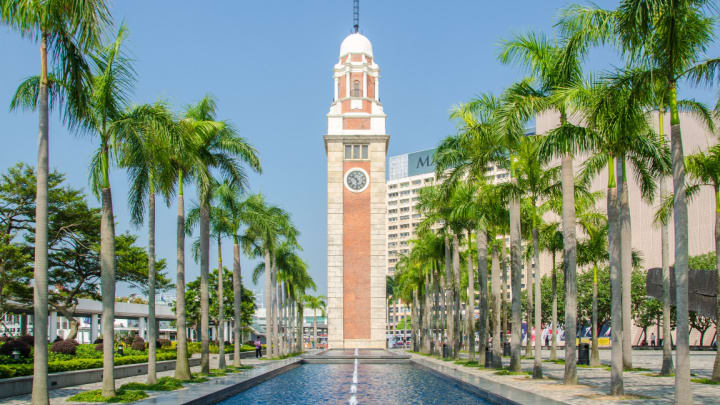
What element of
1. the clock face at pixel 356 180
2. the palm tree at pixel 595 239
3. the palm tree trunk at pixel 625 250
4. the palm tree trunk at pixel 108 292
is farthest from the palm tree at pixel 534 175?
the clock face at pixel 356 180

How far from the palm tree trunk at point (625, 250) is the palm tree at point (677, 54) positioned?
3882 mm

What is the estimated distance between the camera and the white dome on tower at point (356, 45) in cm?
7938

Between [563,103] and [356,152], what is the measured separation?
55.3 metres

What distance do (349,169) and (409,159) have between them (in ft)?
350

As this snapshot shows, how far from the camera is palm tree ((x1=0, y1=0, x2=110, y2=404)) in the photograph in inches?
566

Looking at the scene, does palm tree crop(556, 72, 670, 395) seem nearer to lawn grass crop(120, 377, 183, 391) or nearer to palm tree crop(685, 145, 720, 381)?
palm tree crop(685, 145, 720, 381)

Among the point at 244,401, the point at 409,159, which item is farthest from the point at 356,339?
the point at 409,159

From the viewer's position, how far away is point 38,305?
14.2 meters

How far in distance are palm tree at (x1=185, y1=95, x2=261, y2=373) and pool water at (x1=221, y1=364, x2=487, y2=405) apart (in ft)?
12.7

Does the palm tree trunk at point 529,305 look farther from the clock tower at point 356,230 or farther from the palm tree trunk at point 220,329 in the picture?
the clock tower at point 356,230

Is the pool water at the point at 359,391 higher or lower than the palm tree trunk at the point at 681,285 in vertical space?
lower

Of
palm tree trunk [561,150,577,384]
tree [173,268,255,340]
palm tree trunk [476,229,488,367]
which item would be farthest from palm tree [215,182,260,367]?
tree [173,268,255,340]

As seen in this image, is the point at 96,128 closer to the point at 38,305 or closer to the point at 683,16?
the point at 38,305

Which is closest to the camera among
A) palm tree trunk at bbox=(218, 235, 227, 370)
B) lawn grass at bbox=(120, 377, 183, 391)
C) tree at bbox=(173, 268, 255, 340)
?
lawn grass at bbox=(120, 377, 183, 391)
